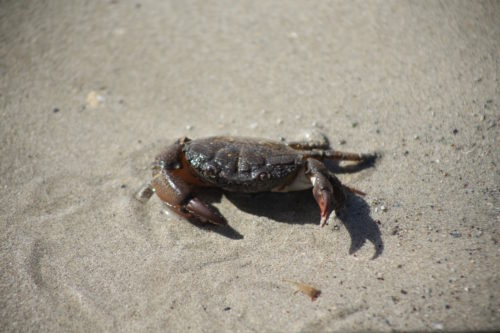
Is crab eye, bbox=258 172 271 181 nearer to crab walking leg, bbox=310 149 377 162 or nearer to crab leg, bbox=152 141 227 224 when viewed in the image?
crab leg, bbox=152 141 227 224

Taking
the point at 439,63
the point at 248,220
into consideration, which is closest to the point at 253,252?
the point at 248,220

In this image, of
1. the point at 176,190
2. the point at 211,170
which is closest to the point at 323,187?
the point at 211,170

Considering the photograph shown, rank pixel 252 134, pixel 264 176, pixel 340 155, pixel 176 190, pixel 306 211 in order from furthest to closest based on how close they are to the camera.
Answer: pixel 252 134, pixel 340 155, pixel 306 211, pixel 176 190, pixel 264 176

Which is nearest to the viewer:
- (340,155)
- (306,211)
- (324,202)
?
(324,202)

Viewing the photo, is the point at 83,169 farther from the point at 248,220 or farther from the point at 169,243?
the point at 248,220

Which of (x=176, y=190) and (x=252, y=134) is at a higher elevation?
(x=252, y=134)

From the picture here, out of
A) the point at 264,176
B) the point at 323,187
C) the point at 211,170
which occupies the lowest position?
the point at 211,170

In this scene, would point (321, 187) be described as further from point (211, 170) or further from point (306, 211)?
point (211, 170)
